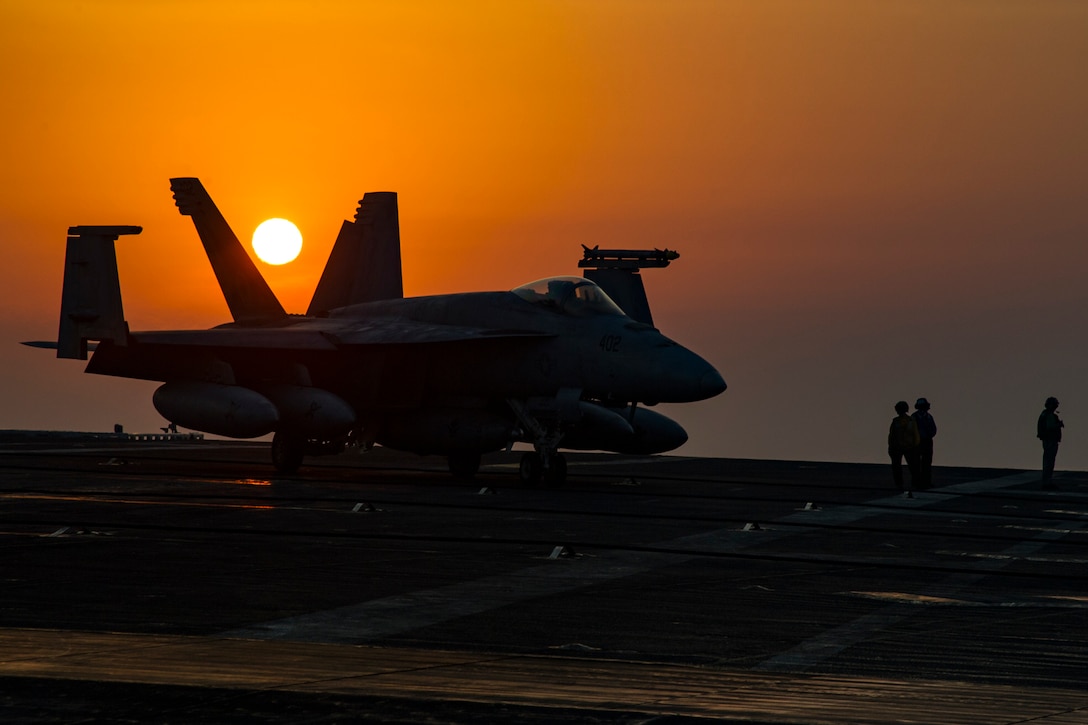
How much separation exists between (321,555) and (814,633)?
5918 mm

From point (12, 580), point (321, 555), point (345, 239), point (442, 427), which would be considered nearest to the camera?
point (12, 580)

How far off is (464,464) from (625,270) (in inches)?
345

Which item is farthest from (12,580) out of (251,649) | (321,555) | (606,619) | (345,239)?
(345,239)

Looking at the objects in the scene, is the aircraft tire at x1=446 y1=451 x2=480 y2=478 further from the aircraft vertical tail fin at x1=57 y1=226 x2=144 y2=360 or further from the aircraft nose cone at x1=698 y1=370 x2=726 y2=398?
the aircraft vertical tail fin at x1=57 y1=226 x2=144 y2=360

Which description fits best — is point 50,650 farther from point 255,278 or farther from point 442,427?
point 255,278

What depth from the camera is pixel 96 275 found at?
27203 mm

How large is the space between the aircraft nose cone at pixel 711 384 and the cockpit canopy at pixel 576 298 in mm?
2442

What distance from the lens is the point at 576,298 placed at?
25.9 metres

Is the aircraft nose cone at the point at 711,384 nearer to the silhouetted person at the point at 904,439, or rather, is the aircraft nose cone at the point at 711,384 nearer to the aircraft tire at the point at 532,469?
the aircraft tire at the point at 532,469

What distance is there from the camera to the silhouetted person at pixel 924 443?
2978cm

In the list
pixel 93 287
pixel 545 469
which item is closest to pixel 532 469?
pixel 545 469

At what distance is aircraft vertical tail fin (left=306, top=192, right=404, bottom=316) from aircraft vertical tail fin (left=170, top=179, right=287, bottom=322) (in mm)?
2623

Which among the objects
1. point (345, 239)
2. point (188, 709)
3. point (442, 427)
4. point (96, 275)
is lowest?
point (188, 709)

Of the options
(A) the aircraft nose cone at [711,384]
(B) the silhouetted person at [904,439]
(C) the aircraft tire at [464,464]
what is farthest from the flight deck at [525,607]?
(B) the silhouetted person at [904,439]
